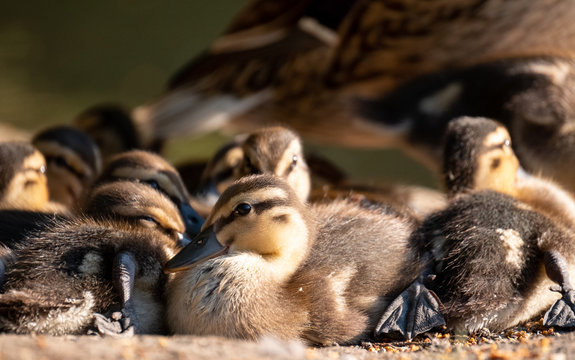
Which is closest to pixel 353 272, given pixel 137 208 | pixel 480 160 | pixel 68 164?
pixel 137 208

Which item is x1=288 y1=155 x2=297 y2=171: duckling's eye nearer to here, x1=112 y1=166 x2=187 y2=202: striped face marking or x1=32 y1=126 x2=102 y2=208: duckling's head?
x1=112 y1=166 x2=187 y2=202: striped face marking

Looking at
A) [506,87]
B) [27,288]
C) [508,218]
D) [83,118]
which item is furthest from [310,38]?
[27,288]

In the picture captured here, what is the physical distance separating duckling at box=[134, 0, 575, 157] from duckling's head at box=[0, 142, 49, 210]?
1394 millimetres

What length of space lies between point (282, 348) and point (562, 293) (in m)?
0.82

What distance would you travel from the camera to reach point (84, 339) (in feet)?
6.68

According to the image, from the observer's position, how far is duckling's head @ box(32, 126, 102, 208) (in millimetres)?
3547

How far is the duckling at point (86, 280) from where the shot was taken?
2.19 meters

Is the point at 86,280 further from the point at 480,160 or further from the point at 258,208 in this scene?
the point at 480,160

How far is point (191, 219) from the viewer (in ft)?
9.24

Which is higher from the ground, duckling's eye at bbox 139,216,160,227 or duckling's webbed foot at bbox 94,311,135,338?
duckling's eye at bbox 139,216,160,227

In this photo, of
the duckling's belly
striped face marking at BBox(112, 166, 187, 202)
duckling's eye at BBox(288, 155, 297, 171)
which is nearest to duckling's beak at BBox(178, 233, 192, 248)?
striped face marking at BBox(112, 166, 187, 202)

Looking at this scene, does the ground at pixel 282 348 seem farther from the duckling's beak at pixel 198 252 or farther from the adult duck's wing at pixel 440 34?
the adult duck's wing at pixel 440 34

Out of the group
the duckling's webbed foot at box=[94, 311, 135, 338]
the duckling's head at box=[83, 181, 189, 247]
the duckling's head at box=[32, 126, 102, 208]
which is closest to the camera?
the duckling's webbed foot at box=[94, 311, 135, 338]

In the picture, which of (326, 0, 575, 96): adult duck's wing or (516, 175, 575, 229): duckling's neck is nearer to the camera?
(516, 175, 575, 229): duckling's neck
